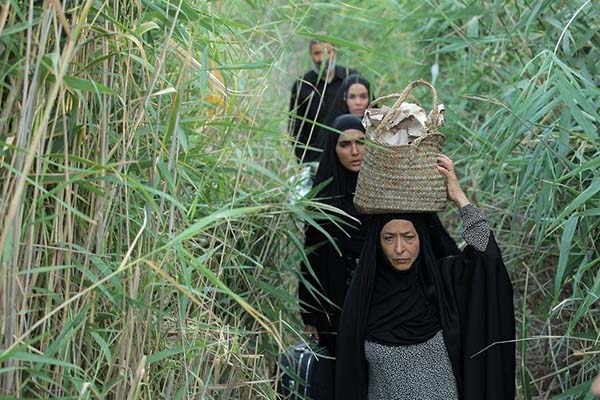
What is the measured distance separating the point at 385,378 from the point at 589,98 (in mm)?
1277

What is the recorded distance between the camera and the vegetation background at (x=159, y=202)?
118 inches

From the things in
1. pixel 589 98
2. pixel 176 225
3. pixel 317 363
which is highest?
pixel 589 98

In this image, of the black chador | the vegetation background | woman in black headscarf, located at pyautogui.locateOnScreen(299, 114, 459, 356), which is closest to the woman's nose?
the vegetation background

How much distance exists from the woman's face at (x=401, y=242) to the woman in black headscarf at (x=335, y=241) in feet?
2.90

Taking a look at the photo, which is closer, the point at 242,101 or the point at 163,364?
the point at 163,364

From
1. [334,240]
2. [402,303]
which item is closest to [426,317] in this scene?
[402,303]

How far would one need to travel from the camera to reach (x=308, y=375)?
5.05 metres

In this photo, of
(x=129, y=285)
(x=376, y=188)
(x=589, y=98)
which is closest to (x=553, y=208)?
(x=589, y=98)

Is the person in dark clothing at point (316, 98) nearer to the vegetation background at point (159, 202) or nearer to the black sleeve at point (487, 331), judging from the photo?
the vegetation background at point (159, 202)

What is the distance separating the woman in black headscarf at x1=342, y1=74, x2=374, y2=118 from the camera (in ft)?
23.6

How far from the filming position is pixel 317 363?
506cm

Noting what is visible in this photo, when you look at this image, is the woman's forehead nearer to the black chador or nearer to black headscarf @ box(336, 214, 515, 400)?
black headscarf @ box(336, 214, 515, 400)

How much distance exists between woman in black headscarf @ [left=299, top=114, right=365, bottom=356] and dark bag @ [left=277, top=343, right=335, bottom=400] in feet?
1.19

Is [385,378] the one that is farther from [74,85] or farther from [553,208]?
[74,85]
